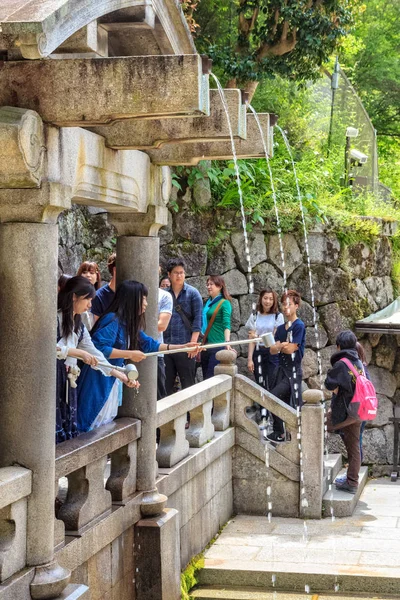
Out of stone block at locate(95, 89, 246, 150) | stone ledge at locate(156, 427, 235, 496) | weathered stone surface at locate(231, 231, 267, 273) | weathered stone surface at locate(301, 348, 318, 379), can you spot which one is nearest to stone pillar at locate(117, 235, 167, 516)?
stone ledge at locate(156, 427, 235, 496)

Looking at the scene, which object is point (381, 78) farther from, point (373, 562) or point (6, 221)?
point (6, 221)

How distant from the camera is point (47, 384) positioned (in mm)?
5793

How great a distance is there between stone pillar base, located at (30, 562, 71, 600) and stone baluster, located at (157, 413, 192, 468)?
10.5 ft

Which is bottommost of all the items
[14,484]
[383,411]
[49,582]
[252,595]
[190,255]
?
[252,595]

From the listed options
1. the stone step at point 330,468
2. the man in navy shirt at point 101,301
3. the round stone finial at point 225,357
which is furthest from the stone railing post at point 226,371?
the man in navy shirt at point 101,301

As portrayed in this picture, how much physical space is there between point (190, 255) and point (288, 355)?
9.71 feet

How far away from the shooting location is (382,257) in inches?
664

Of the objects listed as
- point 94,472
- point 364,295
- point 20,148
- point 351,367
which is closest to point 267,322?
point 351,367

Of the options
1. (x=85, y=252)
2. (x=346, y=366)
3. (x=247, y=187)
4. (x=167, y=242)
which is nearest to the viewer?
(x=346, y=366)

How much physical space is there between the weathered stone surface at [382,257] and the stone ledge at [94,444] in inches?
371

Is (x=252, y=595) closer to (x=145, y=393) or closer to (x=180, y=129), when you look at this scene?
(x=145, y=393)

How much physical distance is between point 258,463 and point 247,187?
565cm

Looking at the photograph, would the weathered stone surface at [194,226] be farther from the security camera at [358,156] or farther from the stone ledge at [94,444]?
the stone ledge at [94,444]

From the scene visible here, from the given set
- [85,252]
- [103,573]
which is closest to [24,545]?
[103,573]
